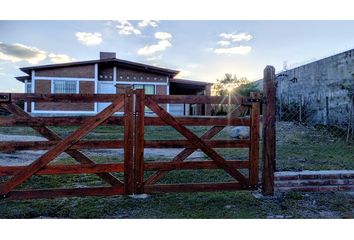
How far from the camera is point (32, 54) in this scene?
20141 millimetres

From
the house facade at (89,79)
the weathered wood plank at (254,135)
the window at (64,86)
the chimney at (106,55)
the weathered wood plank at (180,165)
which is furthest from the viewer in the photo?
the chimney at (106,55)

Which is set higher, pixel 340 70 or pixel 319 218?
pixel 340 70

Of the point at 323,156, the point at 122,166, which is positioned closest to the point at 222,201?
the point at 122,166

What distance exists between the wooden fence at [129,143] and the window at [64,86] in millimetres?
19589

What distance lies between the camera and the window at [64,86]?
904 inches

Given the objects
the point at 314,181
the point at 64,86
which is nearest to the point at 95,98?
the point at 314,181

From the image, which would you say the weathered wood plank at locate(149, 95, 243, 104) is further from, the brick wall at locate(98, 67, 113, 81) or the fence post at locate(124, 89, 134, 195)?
the brick wall at locate(98, 67, 113, 81)

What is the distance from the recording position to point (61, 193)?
14.5ft

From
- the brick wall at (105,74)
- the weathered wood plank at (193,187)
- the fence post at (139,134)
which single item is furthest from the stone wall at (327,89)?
the brick wall at (105,74)

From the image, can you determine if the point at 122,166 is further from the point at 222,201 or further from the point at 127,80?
the point at 127,80

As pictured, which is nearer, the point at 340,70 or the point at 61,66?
the point at 340,70

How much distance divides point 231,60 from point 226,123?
13146 millimetres

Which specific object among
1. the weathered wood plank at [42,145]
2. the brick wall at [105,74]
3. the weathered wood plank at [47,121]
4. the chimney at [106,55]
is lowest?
the weathered wood plank at [42,145]

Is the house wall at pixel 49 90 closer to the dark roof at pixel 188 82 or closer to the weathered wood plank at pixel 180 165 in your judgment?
the dark roof at pixel 188 82
